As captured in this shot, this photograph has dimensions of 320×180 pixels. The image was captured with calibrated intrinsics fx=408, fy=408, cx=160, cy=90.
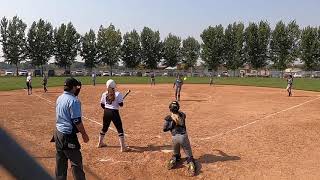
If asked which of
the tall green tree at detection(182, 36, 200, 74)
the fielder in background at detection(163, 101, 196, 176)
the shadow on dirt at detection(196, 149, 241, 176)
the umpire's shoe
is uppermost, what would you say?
the tall green tree at detection(182, 36, 200, 74)

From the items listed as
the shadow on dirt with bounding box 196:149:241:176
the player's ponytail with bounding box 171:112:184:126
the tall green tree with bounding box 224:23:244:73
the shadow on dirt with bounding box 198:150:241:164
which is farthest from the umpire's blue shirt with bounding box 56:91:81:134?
the tall green tree with bounding box 224:23:244:73

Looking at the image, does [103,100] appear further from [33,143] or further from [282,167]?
[282,167]

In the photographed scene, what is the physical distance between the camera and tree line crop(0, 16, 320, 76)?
269 feet

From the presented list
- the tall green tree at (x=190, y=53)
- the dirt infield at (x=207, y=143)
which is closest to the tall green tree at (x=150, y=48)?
the tall green tree at (x=190, y=53)

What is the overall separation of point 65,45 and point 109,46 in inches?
365

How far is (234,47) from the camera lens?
86.3 m

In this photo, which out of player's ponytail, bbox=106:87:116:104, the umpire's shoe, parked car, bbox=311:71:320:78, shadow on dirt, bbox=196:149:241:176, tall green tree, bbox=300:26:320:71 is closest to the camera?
the umpire's shoe

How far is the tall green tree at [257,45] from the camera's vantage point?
84.0m

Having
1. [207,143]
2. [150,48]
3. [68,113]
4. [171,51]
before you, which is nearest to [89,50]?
[150,48]

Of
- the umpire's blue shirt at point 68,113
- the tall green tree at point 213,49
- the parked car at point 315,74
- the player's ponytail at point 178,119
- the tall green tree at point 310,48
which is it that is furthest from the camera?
the tall green tree at point 213,49

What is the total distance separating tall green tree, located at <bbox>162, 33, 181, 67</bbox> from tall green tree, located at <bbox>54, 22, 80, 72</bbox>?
20.1 meters

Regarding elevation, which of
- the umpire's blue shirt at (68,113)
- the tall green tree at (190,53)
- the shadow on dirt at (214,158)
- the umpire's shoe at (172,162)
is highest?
the tall green tree at (190,53)

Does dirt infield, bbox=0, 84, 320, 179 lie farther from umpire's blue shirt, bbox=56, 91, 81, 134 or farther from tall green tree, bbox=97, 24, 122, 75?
tall green tree, bbox=97, 24, 122, 75

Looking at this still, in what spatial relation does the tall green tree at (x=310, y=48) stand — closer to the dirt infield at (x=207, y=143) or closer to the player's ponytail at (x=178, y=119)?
the dirt infield at (x=207, y=143)
